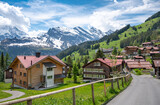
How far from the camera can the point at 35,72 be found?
4138 cm

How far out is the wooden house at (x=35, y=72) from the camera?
39969mm

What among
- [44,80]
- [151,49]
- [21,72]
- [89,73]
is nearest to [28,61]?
[21,72]

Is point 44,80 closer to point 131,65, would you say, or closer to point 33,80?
point 33,80

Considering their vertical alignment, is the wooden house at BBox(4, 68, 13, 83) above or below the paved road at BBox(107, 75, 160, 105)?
below

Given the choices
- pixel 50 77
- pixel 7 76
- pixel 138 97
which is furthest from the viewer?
pixel 7 76

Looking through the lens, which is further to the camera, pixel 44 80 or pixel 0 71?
pixel 0 71

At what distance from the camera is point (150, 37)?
578ft

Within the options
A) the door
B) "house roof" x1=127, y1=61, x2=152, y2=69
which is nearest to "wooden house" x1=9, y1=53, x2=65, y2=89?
the door

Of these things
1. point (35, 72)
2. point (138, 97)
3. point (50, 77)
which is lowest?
point (50, 77)

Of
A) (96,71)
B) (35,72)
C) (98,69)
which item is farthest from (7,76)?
(98,69)

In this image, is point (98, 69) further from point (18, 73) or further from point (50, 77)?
point (18, 73)

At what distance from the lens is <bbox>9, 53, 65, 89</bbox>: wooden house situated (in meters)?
40.0

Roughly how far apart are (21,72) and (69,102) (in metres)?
40.6

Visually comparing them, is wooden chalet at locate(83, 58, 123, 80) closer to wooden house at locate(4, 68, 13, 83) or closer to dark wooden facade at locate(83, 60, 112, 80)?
dark wooden facade at locate(83, 60, 112, 80)
